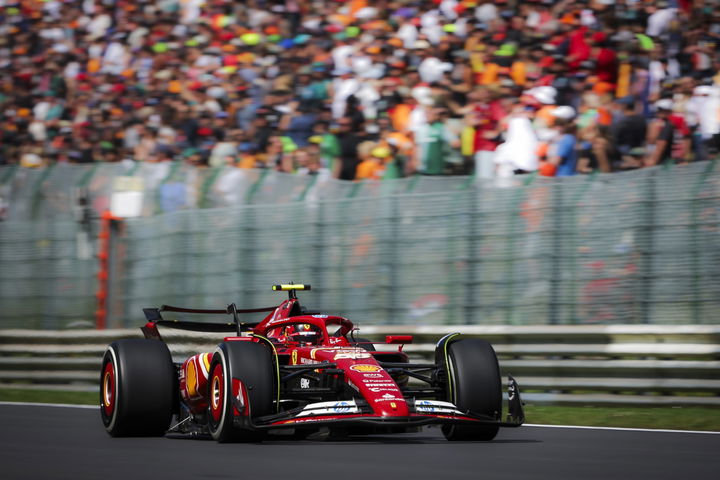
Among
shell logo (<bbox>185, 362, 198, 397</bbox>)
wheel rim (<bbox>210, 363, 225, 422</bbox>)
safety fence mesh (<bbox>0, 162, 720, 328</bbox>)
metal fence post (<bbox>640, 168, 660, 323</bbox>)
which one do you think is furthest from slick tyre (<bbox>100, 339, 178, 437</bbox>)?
metal fence post (<bbox>640, 168, 660, 323</bbox>)

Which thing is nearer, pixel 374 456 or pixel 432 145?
pixel 374 456

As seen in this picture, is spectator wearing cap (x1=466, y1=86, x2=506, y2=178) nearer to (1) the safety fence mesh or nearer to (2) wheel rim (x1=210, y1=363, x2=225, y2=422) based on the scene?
(1) the safety fence mesh

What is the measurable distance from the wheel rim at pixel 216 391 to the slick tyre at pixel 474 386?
5.58ft

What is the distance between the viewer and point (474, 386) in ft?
28.9

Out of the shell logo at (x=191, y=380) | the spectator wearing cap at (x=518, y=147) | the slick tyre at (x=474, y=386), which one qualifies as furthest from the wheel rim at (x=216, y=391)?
the spectator wearing cap at (x=518, y=147)

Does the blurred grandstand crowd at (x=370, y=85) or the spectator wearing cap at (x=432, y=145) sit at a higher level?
the blurred grandstand crowd at (x=370, y=85)

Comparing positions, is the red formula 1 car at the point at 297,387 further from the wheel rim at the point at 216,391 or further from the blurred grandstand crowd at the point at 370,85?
the blurred grandstand crowd at the point at 370,85

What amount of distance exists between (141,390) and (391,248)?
4415mm

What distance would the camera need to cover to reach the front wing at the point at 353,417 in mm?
7863

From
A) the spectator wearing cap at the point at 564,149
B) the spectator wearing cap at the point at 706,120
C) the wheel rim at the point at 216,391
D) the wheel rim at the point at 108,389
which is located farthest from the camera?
the spectator wearing cap at the point at 564,149

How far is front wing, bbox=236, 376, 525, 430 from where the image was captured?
786 centimetres

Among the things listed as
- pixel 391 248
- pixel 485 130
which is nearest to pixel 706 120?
pixel 485 130

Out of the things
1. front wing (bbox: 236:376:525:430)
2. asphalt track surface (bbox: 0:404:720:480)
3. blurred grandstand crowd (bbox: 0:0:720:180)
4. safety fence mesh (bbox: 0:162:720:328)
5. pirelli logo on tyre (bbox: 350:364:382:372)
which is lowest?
asphalt track surface (bbox: 0:404:720:480)

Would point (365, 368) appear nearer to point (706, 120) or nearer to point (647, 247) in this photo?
point (647, 247)
